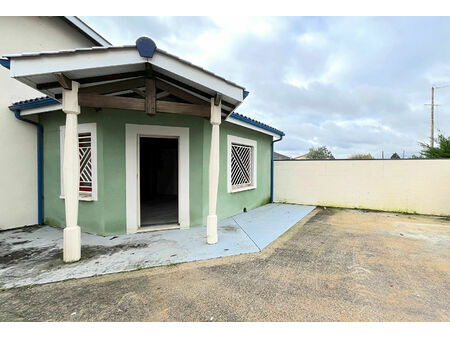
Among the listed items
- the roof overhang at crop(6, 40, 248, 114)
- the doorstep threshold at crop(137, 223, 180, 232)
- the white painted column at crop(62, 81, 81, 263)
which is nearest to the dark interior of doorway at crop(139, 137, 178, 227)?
the doorstep threshold at crop(137, 223, 180, 232)

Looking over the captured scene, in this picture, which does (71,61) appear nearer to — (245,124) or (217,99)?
(217,99)

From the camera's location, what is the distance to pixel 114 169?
4.36m

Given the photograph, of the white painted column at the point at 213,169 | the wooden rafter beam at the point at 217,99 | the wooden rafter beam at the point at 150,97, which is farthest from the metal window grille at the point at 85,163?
the wooden rafter beam at the point at 217,99

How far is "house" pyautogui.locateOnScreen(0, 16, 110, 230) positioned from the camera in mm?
4973

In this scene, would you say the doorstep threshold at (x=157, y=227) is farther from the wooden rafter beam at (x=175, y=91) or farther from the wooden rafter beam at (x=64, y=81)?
the wooden rafter beam at (x=64, y=81)

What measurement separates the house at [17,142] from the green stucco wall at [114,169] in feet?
1.17

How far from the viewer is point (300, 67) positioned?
11109 millimetres

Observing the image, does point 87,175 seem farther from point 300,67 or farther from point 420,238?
point 300,67

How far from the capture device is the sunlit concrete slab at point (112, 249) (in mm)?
2928

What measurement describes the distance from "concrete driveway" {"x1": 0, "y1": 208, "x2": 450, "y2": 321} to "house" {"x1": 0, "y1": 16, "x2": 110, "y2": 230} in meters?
3.79

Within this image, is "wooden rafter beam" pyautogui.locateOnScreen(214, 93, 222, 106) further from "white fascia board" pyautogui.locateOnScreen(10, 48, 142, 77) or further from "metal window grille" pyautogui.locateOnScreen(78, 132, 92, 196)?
"metal window grille" pyautogui.locateOnScreen(78, 132, 92, 196)

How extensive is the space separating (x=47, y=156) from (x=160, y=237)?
3.91 meters

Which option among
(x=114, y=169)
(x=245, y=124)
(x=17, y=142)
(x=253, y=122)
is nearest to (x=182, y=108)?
(x=114, y=169)

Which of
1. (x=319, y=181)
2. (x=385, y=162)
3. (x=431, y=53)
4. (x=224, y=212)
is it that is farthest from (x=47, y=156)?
(x=431, y=53)
